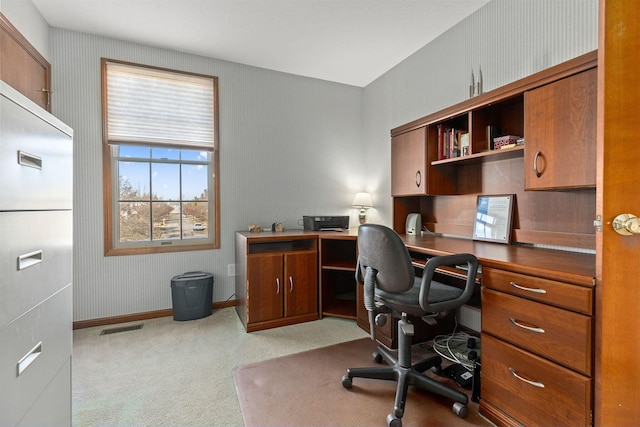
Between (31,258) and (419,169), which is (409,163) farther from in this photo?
(31,258)

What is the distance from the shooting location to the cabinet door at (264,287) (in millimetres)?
2510

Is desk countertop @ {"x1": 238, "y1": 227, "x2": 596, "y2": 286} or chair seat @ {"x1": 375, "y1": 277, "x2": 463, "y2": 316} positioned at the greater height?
desk countertop @ {"x1": 238, "y1": 227, "x2": 596, "y2": 286}

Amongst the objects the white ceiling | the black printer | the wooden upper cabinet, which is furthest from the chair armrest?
the wooden upper cabinet

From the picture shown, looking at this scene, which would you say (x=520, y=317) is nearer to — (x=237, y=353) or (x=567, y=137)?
(x=567, y=137)

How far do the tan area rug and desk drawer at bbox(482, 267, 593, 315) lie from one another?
2.34 feet

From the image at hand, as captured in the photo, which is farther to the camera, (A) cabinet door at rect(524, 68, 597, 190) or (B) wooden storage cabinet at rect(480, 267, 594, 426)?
(A) cabinet door at rect(524, 68, 597, 190)

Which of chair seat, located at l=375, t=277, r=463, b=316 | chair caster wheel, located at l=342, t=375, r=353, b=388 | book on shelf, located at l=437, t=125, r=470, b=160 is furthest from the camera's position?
book on shelf, located at l=437, t=125, r=470, b=160

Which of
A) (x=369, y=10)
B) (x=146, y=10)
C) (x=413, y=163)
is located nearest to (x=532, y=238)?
(x=413, y=163)

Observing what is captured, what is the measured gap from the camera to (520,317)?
1299mm

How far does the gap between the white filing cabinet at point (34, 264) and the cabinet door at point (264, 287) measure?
4.41 ft

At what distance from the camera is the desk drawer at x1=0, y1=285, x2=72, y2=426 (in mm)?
820

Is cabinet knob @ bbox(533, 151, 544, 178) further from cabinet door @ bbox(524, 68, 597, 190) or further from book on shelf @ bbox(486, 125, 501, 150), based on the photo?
book on shelf @ bbox(486, 125, 501, 150)

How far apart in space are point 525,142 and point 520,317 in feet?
3.23

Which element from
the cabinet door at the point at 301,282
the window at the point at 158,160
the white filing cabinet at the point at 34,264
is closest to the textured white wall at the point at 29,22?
the window at the point at 158,160
